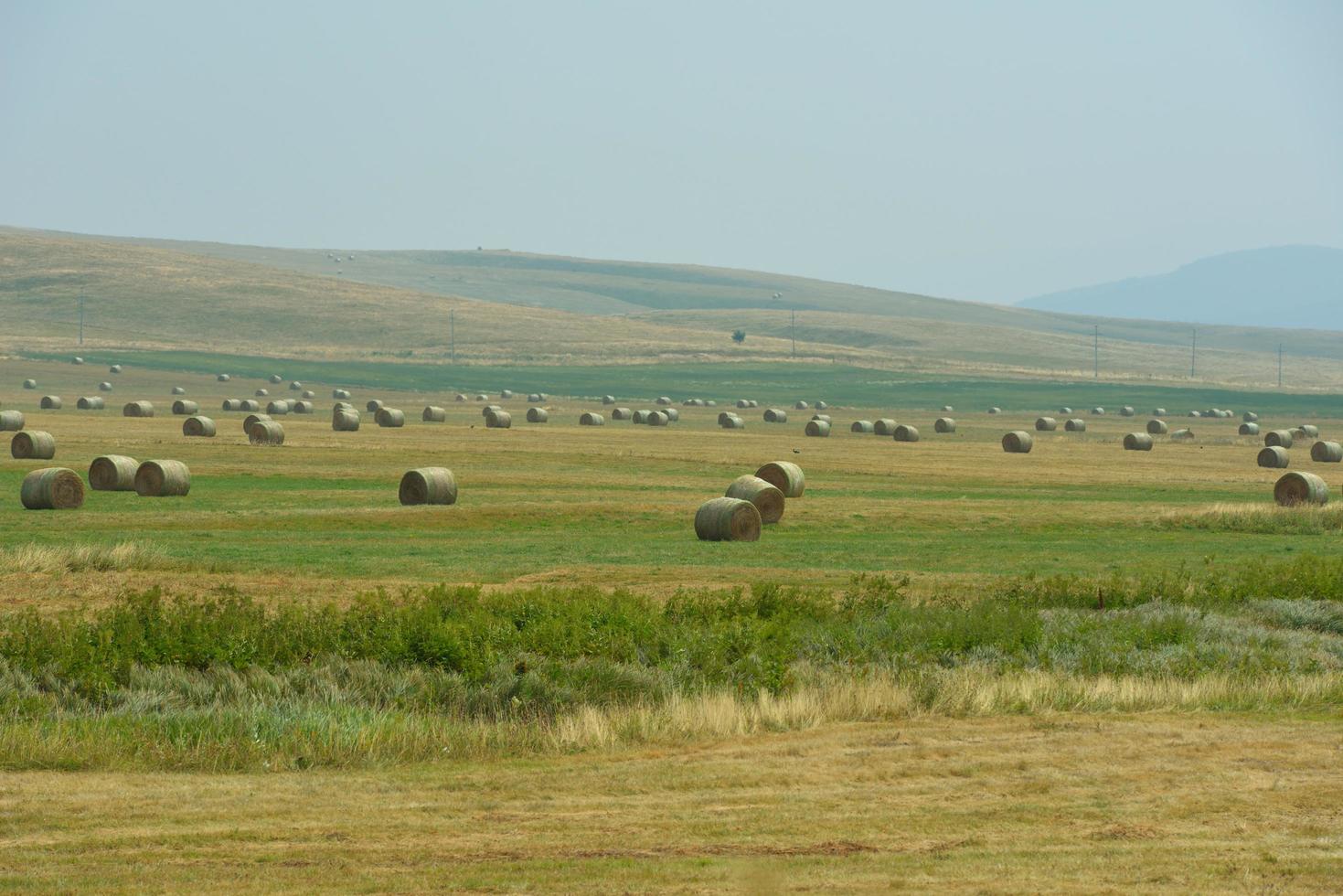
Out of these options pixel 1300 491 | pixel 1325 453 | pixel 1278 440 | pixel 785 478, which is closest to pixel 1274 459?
pixel 1325 453

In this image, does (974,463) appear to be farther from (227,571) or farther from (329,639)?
(329,639)

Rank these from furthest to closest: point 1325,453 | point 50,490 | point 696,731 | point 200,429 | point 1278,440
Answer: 1. point 1278,440
2. point 1325,453
3. point 200,429
4. point 50,490
5. point 696,731

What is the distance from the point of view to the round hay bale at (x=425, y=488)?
43.6 m

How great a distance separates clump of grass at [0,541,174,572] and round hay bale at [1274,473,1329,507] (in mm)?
30943

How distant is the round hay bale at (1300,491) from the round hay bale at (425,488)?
22.8m

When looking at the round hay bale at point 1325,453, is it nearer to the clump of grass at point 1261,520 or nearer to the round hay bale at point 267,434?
the clump of grass at point 1261,520

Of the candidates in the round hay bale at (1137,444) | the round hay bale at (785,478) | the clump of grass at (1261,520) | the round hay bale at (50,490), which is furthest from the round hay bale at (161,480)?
the round hay bale at (1137,444)

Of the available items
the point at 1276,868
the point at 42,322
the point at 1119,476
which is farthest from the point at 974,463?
the point at 42,322

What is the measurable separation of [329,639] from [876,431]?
66.9m

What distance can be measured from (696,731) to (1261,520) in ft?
93.9

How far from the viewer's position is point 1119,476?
60.7 m

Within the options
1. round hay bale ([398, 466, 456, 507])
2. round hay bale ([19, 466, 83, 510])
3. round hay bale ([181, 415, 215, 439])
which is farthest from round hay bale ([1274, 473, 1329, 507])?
round hay bale ([181, 415, 215, 439])

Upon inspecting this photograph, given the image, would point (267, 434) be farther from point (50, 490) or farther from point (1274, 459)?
point (1274, 459)

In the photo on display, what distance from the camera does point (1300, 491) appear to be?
47250 mm
